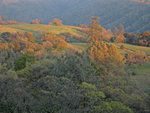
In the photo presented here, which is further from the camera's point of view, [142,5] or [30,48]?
[142,5]

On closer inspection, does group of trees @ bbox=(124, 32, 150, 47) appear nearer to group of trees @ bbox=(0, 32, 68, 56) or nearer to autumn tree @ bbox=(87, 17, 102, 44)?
autumn tree @ bbox=(87, 17, 102, 44)

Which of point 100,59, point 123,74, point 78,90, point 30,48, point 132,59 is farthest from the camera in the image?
point 30,48

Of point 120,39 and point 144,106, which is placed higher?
point 120,39

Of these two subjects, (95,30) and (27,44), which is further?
(95,30)

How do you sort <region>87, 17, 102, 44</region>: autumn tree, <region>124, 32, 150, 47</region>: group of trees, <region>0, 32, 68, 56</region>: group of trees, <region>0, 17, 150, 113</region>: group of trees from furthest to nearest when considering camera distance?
<region>124, 32, 150, 47</region>: group of trees → <region>87, 17, 102, 44</region>: autumn tree → <region>0, 32, 68, 56</region>: group of trees → <region>0, 17, 150, 113</region>: group of trees

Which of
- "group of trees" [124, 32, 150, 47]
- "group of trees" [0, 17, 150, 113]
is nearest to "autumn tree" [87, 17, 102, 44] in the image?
"group of trees" [124, 32, 150, 47]

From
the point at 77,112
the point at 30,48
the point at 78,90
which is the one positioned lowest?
the point at 77,112

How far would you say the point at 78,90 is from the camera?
14.3m

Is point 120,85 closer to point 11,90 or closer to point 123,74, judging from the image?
point 123,74

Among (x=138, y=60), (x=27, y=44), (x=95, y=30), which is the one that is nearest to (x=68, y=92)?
(x=138, y=60)

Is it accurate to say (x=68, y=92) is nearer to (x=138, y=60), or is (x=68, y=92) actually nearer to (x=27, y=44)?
(x=138, y=60)

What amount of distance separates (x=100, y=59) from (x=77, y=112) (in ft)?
50.3

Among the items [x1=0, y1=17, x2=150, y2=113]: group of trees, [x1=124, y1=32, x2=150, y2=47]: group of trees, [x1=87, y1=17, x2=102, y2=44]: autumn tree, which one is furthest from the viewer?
[x1=124, y1=32, x2=150, y2=47]: group of trees

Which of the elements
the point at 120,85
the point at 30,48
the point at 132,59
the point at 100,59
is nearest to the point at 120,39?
the point at 132,59
